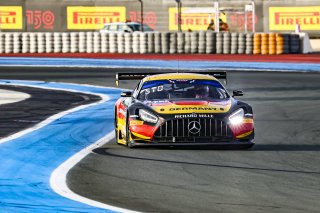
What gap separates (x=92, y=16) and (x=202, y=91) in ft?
136

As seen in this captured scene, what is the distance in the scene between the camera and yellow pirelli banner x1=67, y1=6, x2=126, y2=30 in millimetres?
57750

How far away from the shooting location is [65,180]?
1240 centimetres

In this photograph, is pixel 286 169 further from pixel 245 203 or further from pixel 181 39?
pixel 181 39

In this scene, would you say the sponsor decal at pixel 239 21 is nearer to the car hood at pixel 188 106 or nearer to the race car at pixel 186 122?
the race car at pixel 186 122

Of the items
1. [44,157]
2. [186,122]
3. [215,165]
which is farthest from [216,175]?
[44,157]

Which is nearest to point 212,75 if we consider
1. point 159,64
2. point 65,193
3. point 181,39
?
point 65,193

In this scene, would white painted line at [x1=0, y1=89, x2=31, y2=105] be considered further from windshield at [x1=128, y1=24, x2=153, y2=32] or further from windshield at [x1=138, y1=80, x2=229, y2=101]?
windshield at [x1=128, y1=24, x2=153, y2=32]

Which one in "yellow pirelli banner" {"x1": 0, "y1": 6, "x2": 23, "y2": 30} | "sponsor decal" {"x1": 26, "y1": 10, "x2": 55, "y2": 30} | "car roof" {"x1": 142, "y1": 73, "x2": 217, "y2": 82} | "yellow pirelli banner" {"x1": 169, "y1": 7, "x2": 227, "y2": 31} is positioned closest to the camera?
"car roof" {"x1": 142, "y1": 73, "x2": 217, "y2": 82}

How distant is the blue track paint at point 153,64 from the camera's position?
137 feet

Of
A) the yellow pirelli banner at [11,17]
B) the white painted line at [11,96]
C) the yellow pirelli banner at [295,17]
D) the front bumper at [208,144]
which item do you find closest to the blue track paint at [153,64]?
the yellow pirelli banner at [11,17]

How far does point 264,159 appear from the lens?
14.5m

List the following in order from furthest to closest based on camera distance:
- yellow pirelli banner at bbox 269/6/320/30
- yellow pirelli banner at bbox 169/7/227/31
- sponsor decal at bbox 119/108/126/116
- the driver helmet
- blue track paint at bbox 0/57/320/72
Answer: yellow pirelli banner at bbox 169/7/227/31 → yellow pirelli banner at bbox 269/6/320/30 → blue track paint at bbox 0/57/320/72 → the driver helmet → sponsor decal at bbox 119/108/126/116

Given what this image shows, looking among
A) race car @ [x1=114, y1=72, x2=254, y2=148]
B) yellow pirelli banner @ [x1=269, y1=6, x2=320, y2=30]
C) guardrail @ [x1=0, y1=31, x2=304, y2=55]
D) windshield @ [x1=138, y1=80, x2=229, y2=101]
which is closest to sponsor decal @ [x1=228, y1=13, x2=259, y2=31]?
yellow pirelli banner @ [x1=269, y1=6, x2=320, y2=30]

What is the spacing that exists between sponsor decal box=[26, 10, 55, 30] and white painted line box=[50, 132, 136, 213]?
1619 inches
